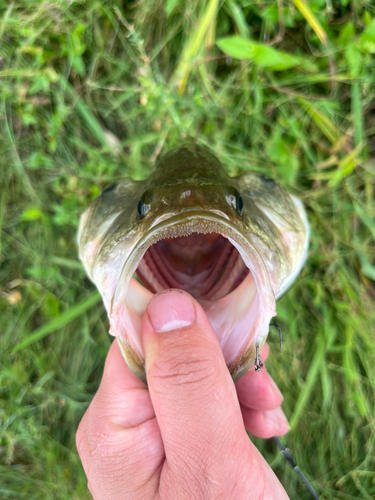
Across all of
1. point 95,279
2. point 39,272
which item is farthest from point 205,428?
point 39,272

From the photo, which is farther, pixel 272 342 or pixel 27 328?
pixel 27 328

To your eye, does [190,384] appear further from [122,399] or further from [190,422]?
[122,399]

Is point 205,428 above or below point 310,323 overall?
above

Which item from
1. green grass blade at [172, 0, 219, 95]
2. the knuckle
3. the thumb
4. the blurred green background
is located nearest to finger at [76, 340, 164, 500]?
the thumb

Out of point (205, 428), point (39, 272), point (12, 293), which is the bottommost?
point (12, 293)

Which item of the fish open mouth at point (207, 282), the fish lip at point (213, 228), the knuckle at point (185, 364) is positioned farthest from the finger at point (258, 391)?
the fish lip at point (213, 228)

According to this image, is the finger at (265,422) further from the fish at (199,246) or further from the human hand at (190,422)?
the fish at (199,246)

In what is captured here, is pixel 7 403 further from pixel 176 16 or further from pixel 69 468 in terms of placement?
pixel 176 16

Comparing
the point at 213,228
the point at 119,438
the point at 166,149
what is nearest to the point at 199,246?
the point at 213,228

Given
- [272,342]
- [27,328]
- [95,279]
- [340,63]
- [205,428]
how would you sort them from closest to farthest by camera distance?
[205,428]
[95,279]
[340,63]
[272,342]
[27,328]
